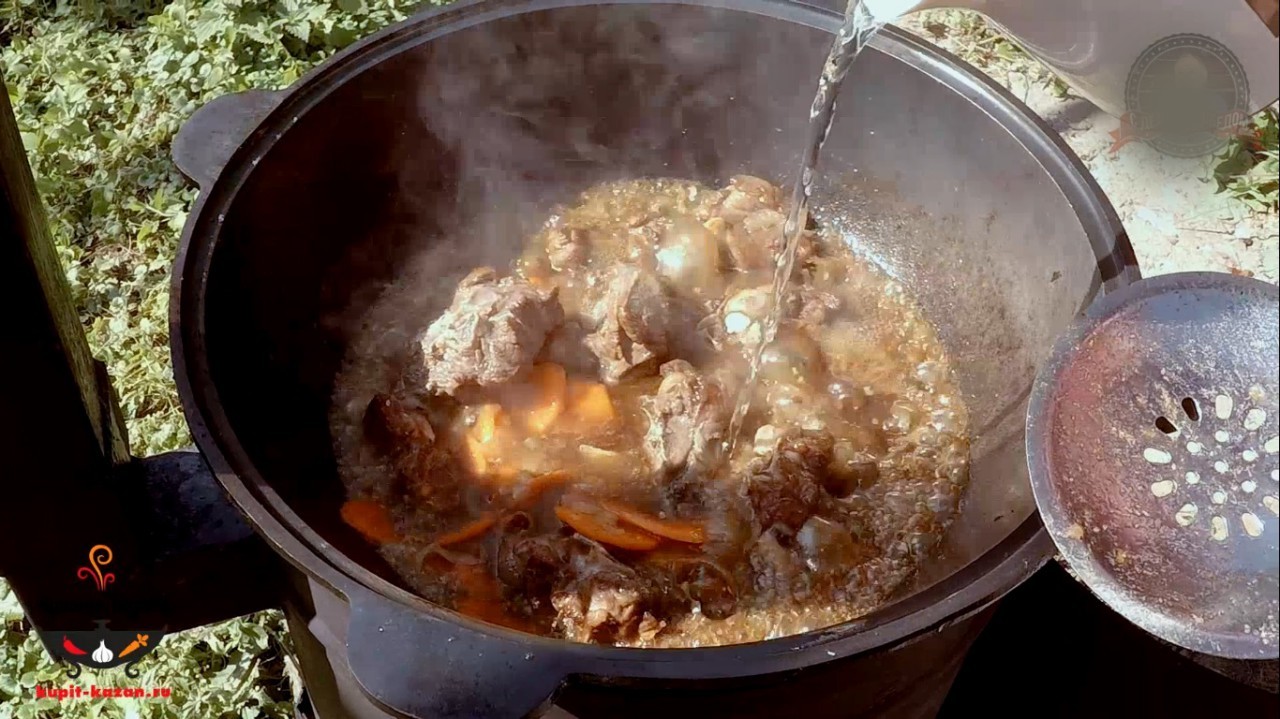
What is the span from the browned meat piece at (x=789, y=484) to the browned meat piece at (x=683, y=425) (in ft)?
0.43

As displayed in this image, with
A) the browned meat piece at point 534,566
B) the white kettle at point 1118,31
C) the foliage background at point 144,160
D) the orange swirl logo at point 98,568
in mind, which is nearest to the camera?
the white kettle at point 1118,31

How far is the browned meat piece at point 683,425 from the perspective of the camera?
235cm

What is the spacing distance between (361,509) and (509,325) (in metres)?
0.54

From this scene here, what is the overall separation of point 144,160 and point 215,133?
6.77 feet

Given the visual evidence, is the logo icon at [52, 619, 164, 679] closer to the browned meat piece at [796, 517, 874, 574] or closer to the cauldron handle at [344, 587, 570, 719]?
the cauldron handle at [344, 587, 570, 719]

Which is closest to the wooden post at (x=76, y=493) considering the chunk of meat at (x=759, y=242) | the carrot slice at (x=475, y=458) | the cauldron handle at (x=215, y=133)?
the cauldron handle at (x=215, y=133)

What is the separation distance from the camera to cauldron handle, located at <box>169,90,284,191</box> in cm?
210

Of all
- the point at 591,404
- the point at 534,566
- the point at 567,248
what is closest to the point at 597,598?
the point at 534,566

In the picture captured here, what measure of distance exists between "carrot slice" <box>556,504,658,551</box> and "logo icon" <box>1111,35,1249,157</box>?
123 centimetres

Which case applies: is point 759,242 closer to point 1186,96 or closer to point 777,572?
point 777,572

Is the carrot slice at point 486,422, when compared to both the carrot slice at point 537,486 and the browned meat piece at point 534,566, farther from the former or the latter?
the browned meat piece at point 534,566

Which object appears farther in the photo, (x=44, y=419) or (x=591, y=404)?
(x=591, y=404)

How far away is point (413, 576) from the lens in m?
2.18

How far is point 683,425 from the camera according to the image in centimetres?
237
